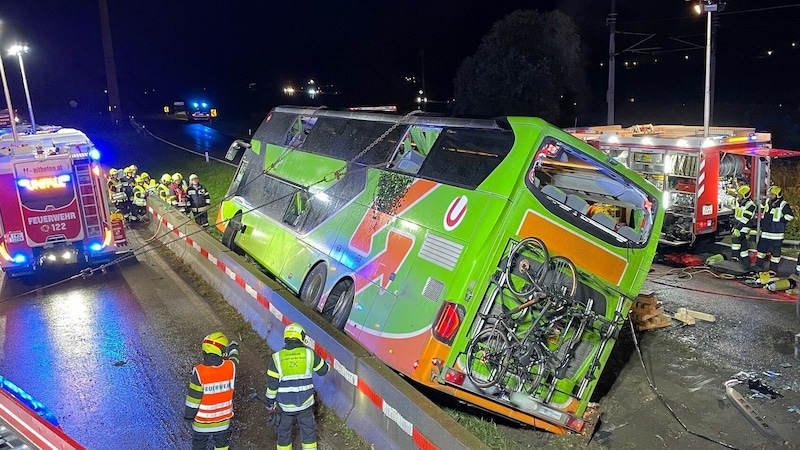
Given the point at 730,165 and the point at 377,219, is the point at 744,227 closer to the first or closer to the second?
the point at 730,165

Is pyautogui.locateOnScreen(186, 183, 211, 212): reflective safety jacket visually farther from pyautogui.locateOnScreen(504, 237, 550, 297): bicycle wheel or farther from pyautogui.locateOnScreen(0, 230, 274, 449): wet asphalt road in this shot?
pyautogui.locateOnScreen(504, 237, 550, 297): bicycle wheel

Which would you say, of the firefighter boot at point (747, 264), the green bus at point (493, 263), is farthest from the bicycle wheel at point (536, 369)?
the firefighter boot at point (747, 264)

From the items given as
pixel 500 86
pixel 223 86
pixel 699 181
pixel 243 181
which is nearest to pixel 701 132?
pixel 699 181

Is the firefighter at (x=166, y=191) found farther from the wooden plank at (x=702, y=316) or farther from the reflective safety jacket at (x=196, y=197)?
the wooden plank at (x=702, y=316)

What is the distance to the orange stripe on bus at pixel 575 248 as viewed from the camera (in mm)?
5625

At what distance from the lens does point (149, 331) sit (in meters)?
8.95

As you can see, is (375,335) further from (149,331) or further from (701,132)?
(701,132)

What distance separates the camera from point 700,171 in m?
12.0

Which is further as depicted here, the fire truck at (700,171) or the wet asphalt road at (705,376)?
the fire truck at (700,171)

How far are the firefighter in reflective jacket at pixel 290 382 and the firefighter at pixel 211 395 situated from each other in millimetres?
350

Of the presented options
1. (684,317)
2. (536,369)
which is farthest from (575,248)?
(684,317)

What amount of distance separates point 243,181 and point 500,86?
26.2 metres

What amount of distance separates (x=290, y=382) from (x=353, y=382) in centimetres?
87

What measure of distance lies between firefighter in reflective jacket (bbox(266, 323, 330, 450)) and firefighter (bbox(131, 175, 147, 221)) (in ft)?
44.9
